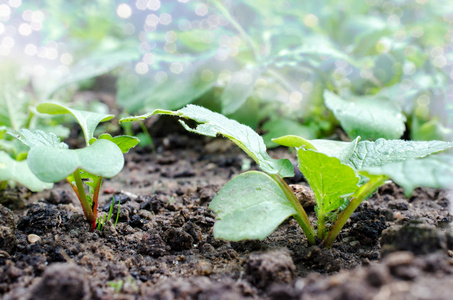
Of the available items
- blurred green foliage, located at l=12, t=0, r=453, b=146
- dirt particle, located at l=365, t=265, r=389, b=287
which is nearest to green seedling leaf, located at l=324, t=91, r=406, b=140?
blurred green foliage, located at l=12, t=0, r=453, b=146

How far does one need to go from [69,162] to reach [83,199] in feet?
0.94

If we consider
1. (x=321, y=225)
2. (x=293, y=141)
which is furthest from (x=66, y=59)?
(x=321, y=225)

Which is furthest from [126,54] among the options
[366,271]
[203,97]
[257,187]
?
[366,271]

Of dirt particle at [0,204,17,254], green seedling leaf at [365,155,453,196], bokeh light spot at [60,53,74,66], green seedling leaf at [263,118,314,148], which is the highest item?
green seedling leaf at [365,155,453,196]

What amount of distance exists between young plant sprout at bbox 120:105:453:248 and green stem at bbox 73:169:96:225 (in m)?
0.21

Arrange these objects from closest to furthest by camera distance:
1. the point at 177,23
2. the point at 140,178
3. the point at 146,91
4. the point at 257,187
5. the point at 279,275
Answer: the point at 279,275 < the point at 257,187 < the point at 140,178 < the point at 146,91 < the point at 177,23

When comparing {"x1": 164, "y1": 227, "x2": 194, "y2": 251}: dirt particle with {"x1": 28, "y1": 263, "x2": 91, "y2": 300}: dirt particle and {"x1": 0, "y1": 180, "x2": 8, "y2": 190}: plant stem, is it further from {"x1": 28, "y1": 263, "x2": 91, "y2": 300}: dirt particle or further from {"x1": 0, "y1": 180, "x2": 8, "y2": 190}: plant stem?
{"x1": 0, "y1": 180, "x2": 8, "y2": 190}: plant stem

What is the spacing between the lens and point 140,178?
5.99ft

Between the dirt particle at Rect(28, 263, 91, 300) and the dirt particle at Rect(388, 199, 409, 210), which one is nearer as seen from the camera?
the dirt particle at Rect(28, 263, 91, 300)

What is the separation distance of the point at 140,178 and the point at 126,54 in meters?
0.75

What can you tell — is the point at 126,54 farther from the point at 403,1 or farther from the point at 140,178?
the point at 403,1

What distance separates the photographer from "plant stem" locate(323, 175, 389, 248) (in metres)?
0.98

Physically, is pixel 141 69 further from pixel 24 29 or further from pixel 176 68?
pixel 24 29

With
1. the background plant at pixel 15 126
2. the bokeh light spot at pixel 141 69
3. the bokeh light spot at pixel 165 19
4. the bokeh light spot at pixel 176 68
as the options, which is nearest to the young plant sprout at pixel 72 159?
the background plant at pixel 15 126
